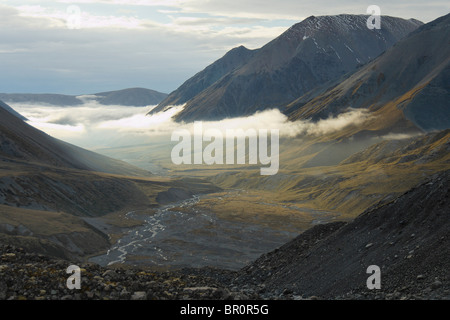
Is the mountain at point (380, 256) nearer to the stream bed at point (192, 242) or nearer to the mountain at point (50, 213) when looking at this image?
the stream bed at point (192, 242)

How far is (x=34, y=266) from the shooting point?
3678 cm

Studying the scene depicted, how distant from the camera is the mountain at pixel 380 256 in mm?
40469

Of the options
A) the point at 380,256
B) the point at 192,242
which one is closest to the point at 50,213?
the point at 192,242

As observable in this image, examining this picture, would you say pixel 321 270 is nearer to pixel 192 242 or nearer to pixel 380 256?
pixel 380 256

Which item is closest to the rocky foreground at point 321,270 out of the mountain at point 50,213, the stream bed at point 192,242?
the stream bed at point 192,242

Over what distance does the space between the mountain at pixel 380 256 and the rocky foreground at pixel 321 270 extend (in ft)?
0.27

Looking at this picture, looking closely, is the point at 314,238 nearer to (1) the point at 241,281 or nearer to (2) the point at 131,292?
(1) the point at 241,281

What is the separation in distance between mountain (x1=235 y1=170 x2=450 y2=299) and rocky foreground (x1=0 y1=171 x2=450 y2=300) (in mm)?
81

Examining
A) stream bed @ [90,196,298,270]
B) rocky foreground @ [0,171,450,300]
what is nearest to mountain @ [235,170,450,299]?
rocky foreground @ [0,171,450,300]

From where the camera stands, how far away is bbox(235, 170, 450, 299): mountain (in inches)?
1593

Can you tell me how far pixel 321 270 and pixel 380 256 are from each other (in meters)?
6.71
